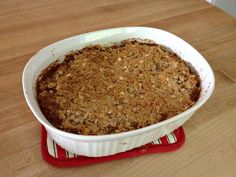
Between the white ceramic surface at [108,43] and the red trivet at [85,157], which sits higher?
the white ceramic surface at [108,43]

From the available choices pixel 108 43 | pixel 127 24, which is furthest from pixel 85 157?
pixel 127 24

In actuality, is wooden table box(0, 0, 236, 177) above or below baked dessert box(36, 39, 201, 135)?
below
